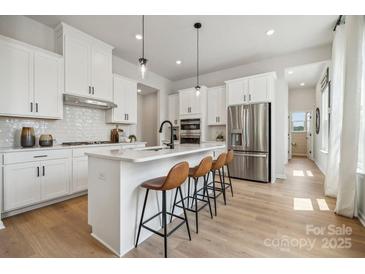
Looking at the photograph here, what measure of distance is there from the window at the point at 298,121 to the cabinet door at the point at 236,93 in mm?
5364

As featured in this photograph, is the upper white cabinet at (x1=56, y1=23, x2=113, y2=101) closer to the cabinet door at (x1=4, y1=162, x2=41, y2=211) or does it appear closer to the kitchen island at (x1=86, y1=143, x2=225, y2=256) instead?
the cabinet door at (x1=4, y1=162, x2=41, y2=211)

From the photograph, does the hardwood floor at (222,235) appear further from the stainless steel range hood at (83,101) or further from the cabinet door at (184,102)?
the cabinet door at (184,102)

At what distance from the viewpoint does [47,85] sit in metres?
2.77

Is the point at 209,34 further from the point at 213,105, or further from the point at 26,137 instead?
the point at 26,137

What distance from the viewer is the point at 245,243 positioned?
177 centimetres

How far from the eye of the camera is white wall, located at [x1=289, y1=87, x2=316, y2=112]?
7475 millimetres

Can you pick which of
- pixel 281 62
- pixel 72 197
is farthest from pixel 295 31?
pixel 72 197

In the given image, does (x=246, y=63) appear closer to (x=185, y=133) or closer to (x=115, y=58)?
(x=185, y=133)

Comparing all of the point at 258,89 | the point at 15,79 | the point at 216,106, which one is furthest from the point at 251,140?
the point at 15,79

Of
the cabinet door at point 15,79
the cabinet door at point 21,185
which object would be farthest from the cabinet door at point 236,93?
the cabinet door at point 21,185

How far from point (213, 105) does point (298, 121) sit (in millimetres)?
5674

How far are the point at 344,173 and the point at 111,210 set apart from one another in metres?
3.01

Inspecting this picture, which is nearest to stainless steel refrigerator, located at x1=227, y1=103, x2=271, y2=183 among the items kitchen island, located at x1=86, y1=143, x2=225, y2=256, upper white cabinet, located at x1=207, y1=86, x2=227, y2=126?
upper white cabinet, located at x1=207, y1=86, x2=227, y2=126

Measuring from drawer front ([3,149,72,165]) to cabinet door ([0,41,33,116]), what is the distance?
0.62 m
